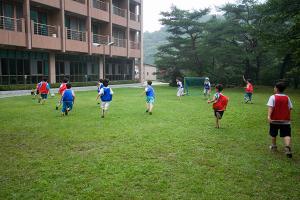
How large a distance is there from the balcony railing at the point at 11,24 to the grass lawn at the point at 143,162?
56.5 feet

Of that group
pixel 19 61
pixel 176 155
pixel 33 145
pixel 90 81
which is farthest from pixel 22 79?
pixel 176 155

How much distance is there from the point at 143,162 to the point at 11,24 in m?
23.6

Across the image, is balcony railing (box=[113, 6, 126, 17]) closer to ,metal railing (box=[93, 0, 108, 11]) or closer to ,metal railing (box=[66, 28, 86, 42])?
,metal railing (box=[93, 0, 108, 11])

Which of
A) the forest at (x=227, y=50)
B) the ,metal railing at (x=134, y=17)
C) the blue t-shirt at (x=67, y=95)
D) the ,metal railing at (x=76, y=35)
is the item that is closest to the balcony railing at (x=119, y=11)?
the ,metal railing at (x=134, y=17)

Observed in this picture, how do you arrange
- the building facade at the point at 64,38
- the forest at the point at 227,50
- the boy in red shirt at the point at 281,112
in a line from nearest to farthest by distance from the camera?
the boy in red shirt at the point at 281,112
the building facade at the point at 64,38
the forest at the point at 227,50

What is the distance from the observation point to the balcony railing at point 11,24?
976 inches

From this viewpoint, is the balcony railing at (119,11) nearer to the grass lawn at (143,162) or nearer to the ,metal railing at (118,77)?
the ,metal railing at (118,77)

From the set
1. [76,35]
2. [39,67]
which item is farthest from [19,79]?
[76,35]

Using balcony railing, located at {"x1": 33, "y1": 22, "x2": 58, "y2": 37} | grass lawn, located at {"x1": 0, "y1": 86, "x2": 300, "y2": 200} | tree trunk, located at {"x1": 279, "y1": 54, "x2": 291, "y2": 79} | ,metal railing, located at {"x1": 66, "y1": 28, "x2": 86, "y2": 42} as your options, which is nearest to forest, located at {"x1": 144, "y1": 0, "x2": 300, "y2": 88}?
tree trunk, located at {"x1": 279, "y1": 54, "x2": 291, "y2": 79}

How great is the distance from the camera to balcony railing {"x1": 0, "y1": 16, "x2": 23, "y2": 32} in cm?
2478

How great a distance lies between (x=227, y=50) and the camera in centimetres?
3300

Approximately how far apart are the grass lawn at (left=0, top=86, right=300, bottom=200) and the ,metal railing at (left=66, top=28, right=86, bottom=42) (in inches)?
921

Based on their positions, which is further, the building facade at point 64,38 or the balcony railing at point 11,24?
the building facade at point 64,38

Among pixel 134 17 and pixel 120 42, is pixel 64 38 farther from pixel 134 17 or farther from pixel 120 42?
pixel 134 17
